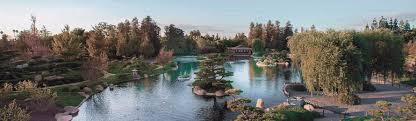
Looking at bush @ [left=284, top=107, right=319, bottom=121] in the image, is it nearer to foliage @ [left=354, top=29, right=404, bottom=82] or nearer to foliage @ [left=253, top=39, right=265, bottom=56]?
foliage @ [left=354, top=29, right=404, bottom=82]

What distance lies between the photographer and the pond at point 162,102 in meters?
38.6

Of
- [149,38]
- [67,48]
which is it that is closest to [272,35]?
[149,38]

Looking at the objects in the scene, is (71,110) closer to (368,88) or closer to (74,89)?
(74,89)

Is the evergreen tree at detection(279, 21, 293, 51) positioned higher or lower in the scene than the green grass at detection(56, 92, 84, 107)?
higher

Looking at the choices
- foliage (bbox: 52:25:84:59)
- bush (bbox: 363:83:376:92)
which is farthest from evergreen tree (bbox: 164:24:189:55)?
bush (bbox: 363:83:376:92)

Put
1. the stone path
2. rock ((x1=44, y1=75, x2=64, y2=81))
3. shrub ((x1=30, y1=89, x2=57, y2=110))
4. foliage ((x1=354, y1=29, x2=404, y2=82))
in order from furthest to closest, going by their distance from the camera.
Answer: rock ((x1=44, y1=75, x2=64, y2=81)) < foliage ((x1=354, y1=29, x2=404, y2=82)) < the stone path < shrub ((x1=30, y1=89, x2=57, y2=110))

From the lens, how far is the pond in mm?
38566

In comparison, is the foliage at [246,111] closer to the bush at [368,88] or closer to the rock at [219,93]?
the rock at [219,93]

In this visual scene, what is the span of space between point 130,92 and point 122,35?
187 feet

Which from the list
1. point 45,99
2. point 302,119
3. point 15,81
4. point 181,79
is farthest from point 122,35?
point 302,119

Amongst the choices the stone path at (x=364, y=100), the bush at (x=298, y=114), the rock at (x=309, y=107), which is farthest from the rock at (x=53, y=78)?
the rock at (x=309, y=107)

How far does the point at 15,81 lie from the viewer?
5394 centimetres

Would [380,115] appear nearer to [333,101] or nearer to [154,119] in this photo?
[333,101]

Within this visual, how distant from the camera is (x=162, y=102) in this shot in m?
45.7
